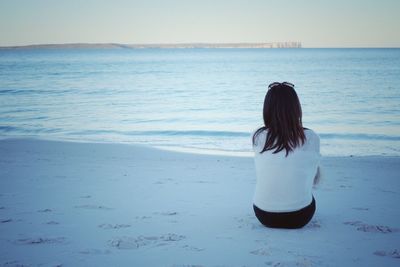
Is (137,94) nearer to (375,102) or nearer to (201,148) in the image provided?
(375,102)

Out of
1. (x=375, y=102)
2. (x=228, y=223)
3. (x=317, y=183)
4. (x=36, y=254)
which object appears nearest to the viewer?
(x=36, y=254)

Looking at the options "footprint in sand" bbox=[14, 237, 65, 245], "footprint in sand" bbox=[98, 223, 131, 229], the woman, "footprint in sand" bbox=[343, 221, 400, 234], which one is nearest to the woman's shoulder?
the woman

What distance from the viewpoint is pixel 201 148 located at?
10234 mm

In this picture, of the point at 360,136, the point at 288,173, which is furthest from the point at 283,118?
the point at 360,136

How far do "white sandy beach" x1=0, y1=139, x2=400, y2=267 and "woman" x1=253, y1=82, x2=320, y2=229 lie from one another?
28 cm

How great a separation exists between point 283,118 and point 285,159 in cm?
39

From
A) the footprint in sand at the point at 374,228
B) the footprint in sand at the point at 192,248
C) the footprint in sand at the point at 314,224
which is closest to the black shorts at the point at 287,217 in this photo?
the footprint in sand at the point at 314,224

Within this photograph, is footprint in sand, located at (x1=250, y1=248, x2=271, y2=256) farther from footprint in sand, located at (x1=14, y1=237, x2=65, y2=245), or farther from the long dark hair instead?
footprint in sand, located at (x1=14, y1=237, x2=65, y2=245)

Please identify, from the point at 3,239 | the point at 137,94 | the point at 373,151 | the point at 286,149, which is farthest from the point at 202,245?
the point at 137,94

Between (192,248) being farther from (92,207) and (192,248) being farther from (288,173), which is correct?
(92,207)

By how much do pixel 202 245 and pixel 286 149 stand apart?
1.20 m

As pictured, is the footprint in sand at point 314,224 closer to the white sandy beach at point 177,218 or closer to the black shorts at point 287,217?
the white sandy beach at point 177,218

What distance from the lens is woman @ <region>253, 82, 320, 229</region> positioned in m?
3.23

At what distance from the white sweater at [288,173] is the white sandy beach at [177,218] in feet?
1.22
